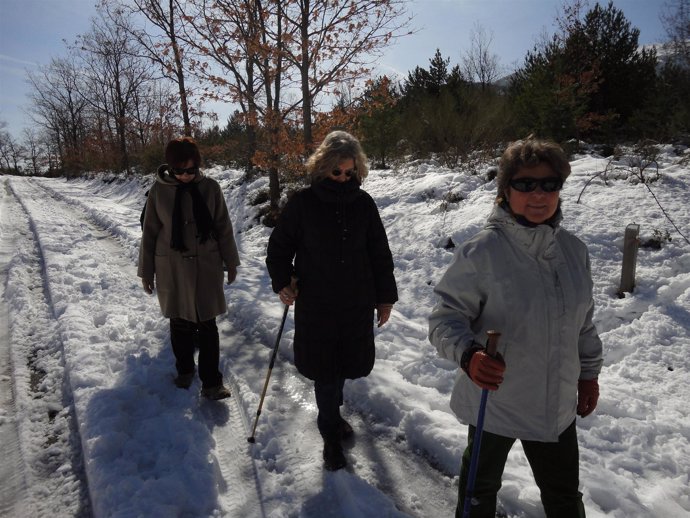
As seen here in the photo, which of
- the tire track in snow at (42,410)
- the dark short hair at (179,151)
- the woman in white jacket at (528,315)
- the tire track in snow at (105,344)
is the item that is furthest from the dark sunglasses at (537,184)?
the tire track in snow at (42,410)

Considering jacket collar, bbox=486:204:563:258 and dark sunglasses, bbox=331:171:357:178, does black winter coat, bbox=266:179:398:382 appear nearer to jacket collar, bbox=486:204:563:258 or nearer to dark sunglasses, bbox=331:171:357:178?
dark sunglasses, bbox=331:171:357:178

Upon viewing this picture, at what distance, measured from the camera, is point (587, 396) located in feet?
6.19

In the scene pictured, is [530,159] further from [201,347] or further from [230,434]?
[201,347]

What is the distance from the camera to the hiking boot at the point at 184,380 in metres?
3.60

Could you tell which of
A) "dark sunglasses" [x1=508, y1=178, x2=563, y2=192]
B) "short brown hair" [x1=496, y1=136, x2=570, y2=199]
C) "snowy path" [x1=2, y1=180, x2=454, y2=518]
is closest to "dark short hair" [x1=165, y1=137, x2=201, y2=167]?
"snowy path" [x1=2, y1=180, x2=454, y2=518]

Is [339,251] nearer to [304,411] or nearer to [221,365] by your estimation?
[304,411]

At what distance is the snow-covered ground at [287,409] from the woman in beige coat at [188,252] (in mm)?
434

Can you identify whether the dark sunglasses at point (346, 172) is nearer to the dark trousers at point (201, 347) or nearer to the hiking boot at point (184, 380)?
the dark trousers at point (201, 347)

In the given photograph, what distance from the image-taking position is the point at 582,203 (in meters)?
6.43

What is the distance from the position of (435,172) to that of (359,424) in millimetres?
7819

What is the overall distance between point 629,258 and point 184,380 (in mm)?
4760

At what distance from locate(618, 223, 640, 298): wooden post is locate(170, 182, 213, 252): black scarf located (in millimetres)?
4372

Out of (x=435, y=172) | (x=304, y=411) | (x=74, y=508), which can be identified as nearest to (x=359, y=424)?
(x=304, y=411)

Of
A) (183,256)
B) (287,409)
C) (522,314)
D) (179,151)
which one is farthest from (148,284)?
(522,314)
